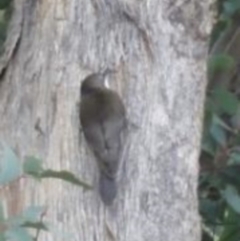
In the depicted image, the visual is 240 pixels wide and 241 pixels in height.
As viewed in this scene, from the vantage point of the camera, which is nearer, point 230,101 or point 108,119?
point 108,119

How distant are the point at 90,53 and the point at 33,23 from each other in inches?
4.2

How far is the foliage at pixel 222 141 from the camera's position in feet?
5.22

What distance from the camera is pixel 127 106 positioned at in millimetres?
1241

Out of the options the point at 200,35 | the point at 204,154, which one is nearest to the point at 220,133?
the point at 204,154

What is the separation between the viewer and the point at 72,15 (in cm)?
128

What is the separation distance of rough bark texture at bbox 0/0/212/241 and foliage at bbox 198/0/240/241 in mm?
285

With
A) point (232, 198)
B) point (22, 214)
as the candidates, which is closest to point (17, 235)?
point (22, 214)

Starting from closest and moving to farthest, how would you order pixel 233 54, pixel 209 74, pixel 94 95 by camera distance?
1. pixel 94 95
2. pixel 209 74
3. pixel 233 54

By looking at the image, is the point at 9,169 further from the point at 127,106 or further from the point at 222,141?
the point at 222,141

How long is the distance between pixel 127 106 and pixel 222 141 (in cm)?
44

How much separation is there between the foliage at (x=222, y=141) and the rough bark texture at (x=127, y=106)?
28 cm

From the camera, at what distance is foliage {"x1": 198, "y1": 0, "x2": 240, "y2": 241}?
1592 millimetres

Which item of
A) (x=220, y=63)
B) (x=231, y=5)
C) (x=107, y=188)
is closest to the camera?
(x=107, y=188)

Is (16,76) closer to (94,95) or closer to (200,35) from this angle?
(94,95)
